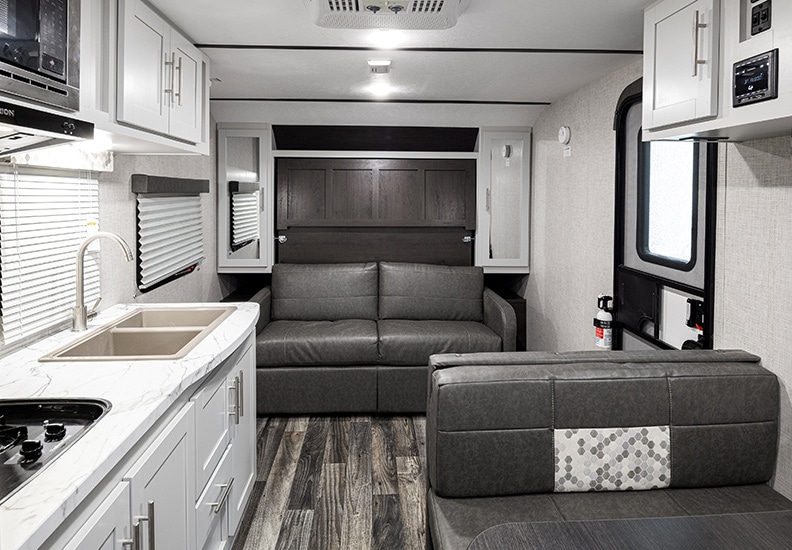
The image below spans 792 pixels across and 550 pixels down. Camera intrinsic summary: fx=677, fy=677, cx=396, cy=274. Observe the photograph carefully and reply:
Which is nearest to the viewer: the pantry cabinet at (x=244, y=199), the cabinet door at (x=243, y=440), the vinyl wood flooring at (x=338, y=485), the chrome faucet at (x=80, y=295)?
the chrome faucet at (x=80, y=295)

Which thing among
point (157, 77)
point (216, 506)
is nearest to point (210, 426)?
point (216, 506)

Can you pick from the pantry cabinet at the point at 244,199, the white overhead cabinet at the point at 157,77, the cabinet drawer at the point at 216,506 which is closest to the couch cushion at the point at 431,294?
the pantry cabinet at the point at 244,199

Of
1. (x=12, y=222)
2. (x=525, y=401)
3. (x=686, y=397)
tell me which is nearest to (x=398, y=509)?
Answer: (x=525, y=401)

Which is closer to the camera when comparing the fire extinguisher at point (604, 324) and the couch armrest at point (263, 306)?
the fire extinguisher at point (604, 324)

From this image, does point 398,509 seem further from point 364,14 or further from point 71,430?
point 364,14

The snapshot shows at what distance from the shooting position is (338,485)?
3.40 meters

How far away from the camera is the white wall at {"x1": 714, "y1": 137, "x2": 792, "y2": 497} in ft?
7.21

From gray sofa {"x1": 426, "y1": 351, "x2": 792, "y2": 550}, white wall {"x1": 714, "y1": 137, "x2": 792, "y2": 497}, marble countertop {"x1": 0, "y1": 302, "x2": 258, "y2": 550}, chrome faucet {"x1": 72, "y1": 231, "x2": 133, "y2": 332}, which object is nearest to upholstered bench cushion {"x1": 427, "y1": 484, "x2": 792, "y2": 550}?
gray sofa {"x1": 426, "y1": 351, "x2": 792, "y2": 550}

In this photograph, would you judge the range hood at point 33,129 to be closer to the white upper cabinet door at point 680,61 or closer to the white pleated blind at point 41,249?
the white pleated blind at point 41,249

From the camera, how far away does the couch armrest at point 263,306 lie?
4770 mm

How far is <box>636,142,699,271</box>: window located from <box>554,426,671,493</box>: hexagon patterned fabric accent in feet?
3.11

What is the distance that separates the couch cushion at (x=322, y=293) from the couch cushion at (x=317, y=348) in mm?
599

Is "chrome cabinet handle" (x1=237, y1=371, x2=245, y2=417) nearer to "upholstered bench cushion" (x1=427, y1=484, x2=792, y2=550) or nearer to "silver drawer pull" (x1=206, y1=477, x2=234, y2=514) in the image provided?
"silver drawer pull" (x1=206, y1=477, x2=234, y2=514)

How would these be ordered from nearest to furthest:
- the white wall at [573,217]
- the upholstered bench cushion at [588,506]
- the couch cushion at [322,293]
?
the upholstered bench cushion at [588,506] < the white wall at [573,217] < the couch cushion at [322,293]
